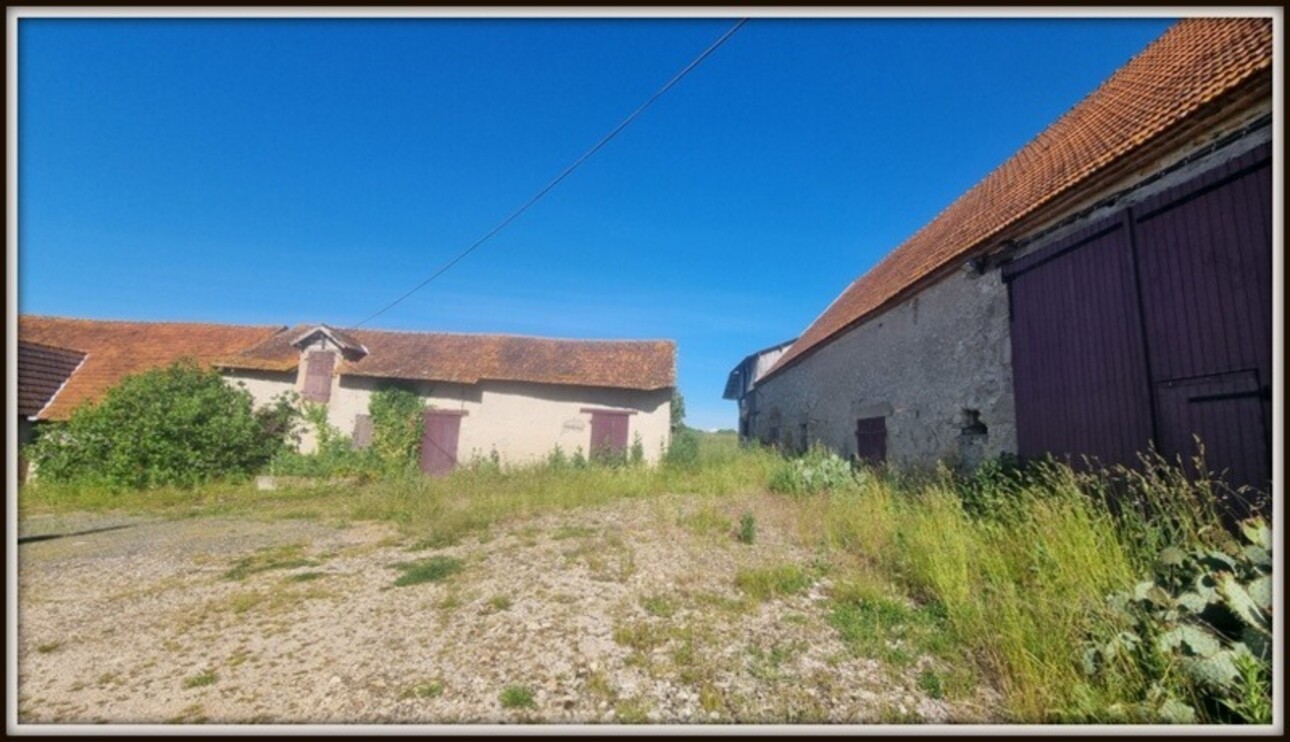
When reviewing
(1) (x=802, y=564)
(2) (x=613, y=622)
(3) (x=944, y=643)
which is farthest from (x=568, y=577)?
(3) (x=944, y=643)

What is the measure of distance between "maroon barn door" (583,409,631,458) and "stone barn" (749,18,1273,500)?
7.45 meters

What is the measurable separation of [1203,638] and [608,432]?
1213 cm

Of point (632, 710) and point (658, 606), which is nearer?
point (632, 710)

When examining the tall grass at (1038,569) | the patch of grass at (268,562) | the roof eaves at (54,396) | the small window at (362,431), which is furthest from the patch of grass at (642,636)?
the roof eaves at (54,396)

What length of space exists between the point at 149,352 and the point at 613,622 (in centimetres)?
1898

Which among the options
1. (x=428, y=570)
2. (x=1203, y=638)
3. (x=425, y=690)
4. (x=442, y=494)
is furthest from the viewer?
(x=442, y=494)

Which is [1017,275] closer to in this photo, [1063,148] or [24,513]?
[1063,148]

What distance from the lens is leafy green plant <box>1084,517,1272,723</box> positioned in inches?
75.0

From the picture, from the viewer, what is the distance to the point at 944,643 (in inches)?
115

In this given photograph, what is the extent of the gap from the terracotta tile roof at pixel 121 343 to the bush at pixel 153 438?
2.04 m

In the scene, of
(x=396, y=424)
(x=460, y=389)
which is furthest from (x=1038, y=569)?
(x=396, y=424)

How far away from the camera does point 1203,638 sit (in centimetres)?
204

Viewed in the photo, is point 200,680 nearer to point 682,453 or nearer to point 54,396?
point 682,453

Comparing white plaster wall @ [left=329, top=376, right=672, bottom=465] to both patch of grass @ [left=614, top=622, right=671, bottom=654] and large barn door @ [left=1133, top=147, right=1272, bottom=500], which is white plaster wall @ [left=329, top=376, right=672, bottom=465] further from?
large barn door @ [left=1133, top=147, right=1272, bottom=500]
